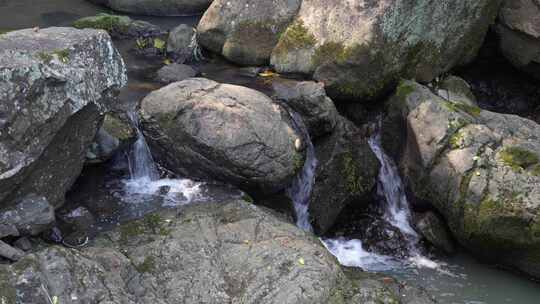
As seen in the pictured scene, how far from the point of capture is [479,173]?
8.34 meters

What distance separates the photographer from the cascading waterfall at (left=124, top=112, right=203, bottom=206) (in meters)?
7.55

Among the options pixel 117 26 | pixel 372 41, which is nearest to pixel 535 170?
pixel 372 41

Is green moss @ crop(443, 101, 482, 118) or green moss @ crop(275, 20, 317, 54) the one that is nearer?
green moss @ crop(443, 101, 482, 118)

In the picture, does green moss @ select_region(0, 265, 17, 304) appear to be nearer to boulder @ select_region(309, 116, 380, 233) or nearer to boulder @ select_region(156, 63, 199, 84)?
boulder @ select_region(309, 116, 380, 233)

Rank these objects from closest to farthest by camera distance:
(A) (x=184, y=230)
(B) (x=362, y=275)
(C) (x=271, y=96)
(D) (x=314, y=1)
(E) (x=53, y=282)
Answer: (E) (x=53, y=282) < (A) (x=184, y=230) < (B) (x=362, y=275) < (C) (x=271, y=96) < (D) (x=314, y=1)

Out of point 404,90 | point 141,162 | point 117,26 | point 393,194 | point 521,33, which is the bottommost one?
point 393,194

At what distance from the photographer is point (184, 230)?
6.37 metres

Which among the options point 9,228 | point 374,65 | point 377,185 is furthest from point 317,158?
point 9,228

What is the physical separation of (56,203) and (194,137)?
187 cm

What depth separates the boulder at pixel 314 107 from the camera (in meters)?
8.64

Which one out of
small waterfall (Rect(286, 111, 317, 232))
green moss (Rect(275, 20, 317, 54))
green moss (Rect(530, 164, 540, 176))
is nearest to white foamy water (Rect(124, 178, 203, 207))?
small waterfall (Rect(286, 111, 317, 232))

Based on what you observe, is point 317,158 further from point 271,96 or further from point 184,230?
point 184,230

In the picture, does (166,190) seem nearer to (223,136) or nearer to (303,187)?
(223,136)

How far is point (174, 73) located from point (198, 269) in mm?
5176
